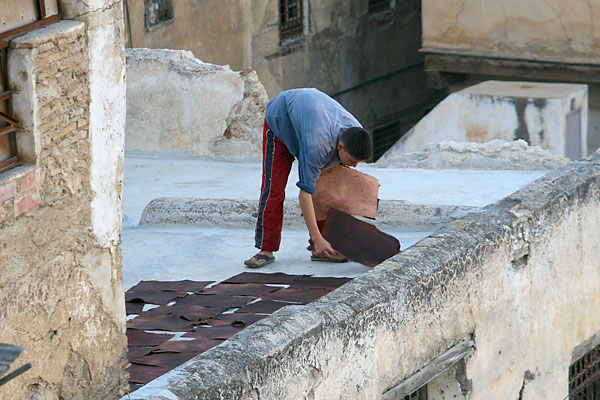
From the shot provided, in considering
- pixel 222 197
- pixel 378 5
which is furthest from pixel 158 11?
pixel 222 197

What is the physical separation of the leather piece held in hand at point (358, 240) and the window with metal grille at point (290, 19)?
11.6m

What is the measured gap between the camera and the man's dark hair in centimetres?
544

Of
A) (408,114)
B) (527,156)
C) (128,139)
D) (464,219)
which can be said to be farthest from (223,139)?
(408,114)

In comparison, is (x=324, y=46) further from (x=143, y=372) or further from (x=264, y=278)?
(x=143, y=372)

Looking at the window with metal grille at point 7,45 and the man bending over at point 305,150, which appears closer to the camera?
the window with metal grille at point 7,45

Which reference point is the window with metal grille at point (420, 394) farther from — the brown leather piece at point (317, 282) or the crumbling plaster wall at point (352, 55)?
the crumbling plaster wall at point (352, 55)

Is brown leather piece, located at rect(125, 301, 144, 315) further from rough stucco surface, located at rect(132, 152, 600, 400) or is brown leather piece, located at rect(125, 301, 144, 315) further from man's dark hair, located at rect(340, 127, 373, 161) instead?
man's dark hair, located at rect(340, 127, 373, 161)

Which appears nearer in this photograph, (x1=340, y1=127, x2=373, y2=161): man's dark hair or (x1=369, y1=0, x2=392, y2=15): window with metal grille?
(x1=340, y1=127, x2=373, y2=161): man's dark hair

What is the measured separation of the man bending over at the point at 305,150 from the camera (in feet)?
18.1

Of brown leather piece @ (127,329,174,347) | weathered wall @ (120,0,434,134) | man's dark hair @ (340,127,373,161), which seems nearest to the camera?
brown leather piece @ (127,329,174,347)

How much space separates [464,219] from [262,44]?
11447mm

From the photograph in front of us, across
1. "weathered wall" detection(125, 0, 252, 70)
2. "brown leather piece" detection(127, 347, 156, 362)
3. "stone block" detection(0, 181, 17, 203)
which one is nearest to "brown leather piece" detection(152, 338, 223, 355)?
"brown leather piece" detection(127, 347, 156, 362)

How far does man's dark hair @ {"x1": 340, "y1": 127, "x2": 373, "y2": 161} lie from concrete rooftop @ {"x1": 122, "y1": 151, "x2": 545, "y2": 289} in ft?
2.40

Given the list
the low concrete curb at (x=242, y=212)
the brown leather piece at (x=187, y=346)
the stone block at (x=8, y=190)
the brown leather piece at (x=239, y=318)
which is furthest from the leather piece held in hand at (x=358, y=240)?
the stone block at (x=8, y=190)
